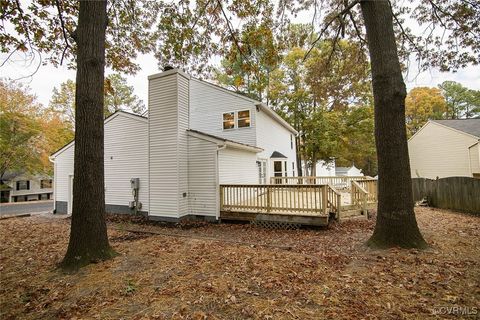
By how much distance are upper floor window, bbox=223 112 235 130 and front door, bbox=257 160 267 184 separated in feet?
9.38

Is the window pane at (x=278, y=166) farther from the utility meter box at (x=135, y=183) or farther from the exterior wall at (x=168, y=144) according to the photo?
the utility meter box at (x=135, y=183)

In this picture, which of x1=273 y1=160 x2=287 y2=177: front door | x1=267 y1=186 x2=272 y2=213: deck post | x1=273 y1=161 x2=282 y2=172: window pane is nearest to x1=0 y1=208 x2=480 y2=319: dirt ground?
x1=267 y1=186 x2=272 y2=213: deck post

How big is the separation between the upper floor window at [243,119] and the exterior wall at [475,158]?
15.4m

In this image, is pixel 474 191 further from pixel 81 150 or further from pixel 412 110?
pixel 412 110

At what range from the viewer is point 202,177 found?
990 cm

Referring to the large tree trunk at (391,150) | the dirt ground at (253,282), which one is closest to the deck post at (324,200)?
the dirt ground at (253,282)

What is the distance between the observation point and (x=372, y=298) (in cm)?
311

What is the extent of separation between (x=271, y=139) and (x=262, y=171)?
250cm

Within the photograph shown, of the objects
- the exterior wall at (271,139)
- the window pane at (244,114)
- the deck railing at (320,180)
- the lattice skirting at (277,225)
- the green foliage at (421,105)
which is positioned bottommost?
the lattice skirting at (277,225)

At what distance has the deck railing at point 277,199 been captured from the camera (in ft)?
26.3

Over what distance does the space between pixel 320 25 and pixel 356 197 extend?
6.93 metres

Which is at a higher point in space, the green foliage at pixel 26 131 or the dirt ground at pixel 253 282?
the green foliage at pixel 26 131

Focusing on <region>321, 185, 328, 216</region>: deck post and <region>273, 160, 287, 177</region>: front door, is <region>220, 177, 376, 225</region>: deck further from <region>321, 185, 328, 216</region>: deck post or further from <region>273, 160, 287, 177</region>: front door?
<region>273, 160, 287, 177</region>: front door

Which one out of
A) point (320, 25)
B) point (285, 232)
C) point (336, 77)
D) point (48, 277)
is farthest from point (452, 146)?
point (48, 277)
